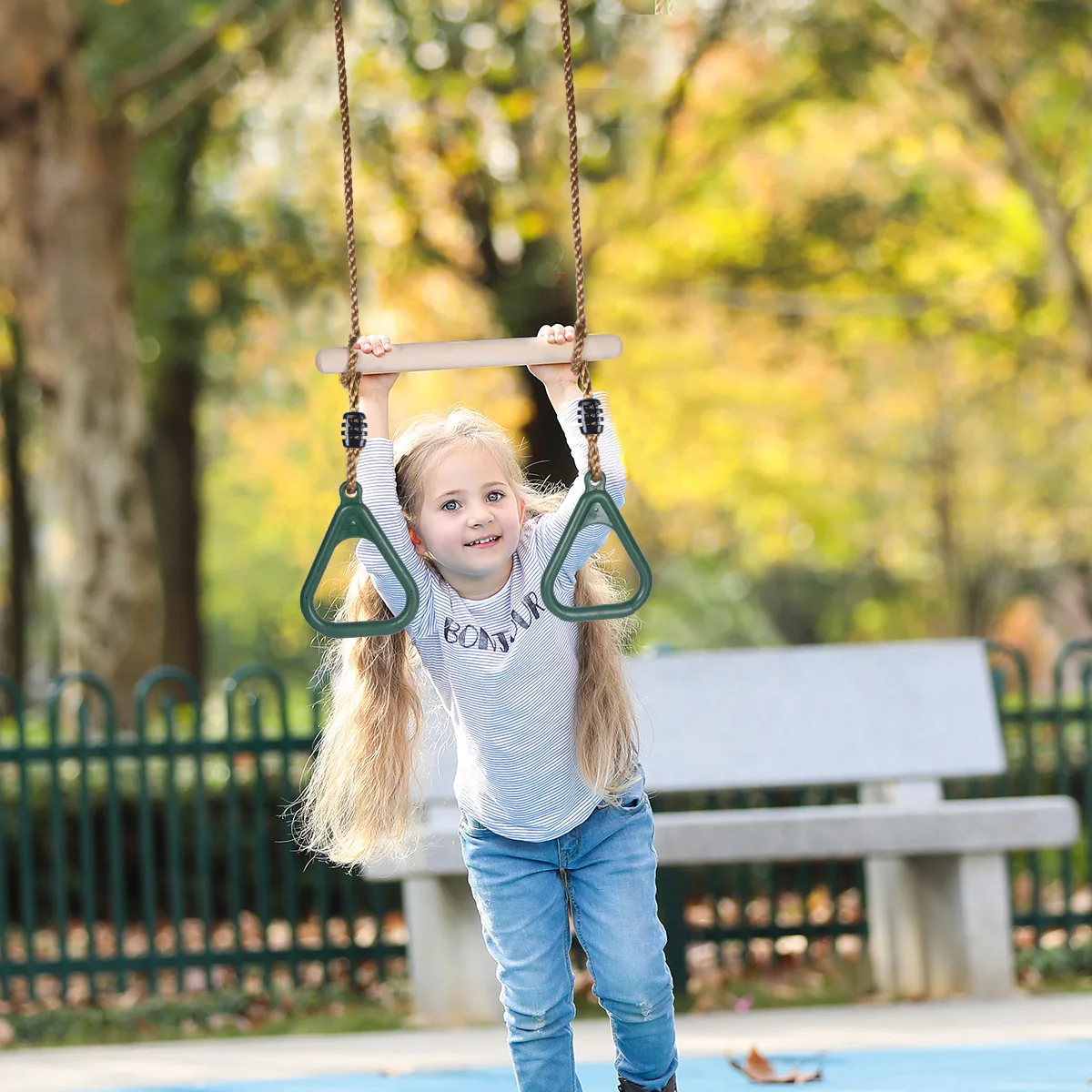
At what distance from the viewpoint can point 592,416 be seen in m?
2.92

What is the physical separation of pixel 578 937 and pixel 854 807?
7.77 feet

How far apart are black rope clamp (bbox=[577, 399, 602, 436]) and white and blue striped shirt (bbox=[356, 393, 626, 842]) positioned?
13 cm

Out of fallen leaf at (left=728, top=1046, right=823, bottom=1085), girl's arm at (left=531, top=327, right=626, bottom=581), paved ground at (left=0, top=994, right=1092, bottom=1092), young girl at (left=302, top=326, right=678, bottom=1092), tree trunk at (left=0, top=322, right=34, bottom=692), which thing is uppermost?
tree trunk at (left=0, top=322, right=34, bottom=692)

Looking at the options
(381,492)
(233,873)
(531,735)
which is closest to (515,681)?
(531,735)

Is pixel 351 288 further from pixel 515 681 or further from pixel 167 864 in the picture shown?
pixel 167 864

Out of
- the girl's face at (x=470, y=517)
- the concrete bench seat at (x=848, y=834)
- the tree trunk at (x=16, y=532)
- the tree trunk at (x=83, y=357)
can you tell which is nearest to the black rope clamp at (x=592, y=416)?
the girl's face at (x=470, y=517)

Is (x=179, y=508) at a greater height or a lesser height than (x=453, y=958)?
greater

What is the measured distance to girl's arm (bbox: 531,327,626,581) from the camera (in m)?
2.98

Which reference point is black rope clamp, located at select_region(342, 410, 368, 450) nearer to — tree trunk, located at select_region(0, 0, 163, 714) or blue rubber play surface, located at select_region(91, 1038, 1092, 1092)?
blue rubber play surface, located at select_region(91, 1038, 1092, 1092)

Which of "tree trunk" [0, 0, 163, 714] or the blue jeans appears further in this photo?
"tree trunk" [0, 0, 163, 714]

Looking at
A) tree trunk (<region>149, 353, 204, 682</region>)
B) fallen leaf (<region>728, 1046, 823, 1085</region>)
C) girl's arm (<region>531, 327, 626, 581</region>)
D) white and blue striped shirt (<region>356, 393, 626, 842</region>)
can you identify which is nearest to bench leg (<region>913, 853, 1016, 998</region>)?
fallen leaf (<region>728, 1046, 823, 1085</region>)

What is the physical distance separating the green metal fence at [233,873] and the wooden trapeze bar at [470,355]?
2449 millimetres

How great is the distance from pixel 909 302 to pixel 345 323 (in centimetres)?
677

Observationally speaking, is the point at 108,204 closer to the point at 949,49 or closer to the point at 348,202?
the point at 949,49
